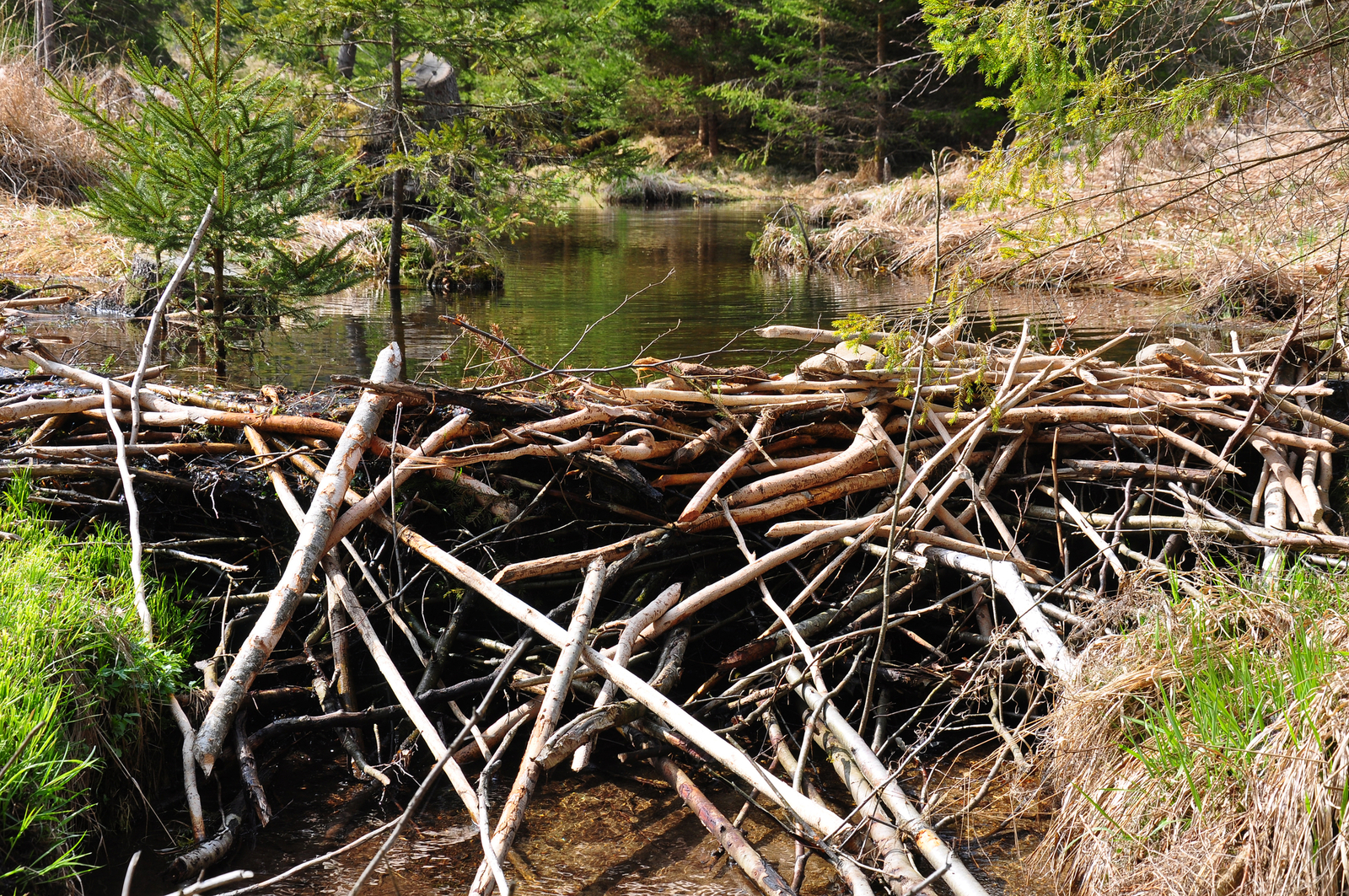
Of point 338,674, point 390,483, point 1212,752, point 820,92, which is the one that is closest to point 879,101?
point 820,92

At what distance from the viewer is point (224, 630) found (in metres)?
3.57

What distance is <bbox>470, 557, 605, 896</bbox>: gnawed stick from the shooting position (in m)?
2.69

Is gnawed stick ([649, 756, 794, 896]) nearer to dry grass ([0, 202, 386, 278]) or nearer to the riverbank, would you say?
the riverbank

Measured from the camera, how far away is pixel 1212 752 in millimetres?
2586

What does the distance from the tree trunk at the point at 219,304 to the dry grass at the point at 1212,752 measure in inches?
256

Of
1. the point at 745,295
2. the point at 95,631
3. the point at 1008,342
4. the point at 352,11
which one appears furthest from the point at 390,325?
the point at 95,631

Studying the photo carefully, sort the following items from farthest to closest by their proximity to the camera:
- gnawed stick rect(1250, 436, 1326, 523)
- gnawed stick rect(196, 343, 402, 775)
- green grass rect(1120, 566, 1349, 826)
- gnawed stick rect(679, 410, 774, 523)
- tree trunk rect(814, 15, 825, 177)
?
tree trunk rect(814, 15, 825, 177)
gnawed stick rect(1250, 436, 1326, 523)
gnawed stick rect(679, 410, 774, 523)
gnawed stick rect(196, 343, 402, 775)
green grass rect(1120, 566, 1349, 826)

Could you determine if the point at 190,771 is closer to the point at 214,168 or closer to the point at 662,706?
the point at 662,706

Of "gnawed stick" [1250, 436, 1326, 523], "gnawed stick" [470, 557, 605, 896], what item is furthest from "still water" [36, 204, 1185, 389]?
"gnawed stick" [470, 557, 605, 896]

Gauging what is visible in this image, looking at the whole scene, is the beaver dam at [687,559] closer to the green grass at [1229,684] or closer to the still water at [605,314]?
the green grass at [1229,684]

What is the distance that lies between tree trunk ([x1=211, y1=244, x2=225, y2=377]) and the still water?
19 cm

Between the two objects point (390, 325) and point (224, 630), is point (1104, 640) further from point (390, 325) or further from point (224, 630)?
point (390, 325)

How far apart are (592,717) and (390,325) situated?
820 centimetres

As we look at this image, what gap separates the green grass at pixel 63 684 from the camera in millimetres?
2598
